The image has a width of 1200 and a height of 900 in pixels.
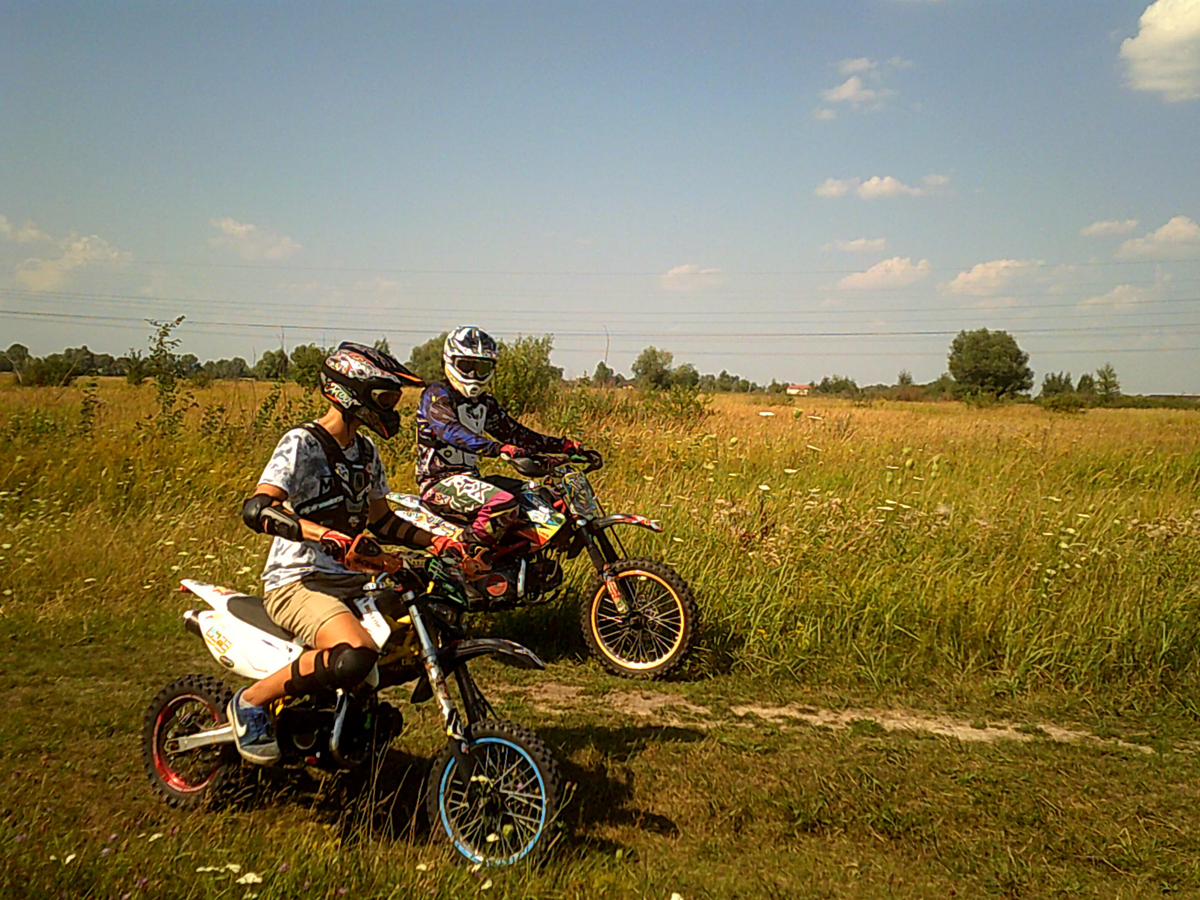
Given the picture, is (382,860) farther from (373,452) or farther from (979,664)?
(979,664)

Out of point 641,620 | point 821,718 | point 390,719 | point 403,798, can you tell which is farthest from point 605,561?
point 390,719

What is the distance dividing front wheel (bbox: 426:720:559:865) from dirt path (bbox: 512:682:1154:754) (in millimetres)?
2005

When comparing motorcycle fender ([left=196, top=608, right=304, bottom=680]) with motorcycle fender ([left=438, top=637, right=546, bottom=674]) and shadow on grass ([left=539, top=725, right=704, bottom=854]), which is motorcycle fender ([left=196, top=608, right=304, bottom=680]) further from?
shadow on grass ([left=539, top=725, right=704, bottom=854])

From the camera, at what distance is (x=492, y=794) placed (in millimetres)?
3580

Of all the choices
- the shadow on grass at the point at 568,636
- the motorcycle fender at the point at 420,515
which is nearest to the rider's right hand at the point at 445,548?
the motorcycle fender at the point at 420,515

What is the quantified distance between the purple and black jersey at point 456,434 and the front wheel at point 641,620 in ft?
3.37

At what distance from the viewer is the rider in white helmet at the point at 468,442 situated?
249 inches

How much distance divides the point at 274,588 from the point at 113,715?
6.97 feet

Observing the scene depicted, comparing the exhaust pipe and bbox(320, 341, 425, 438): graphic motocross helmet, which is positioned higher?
bbox(320, 341, 425, 438): graphic motocross helmet

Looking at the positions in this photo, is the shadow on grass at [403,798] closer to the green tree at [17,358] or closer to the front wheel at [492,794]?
the front wheel at [492,794]

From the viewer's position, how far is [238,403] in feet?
47.8

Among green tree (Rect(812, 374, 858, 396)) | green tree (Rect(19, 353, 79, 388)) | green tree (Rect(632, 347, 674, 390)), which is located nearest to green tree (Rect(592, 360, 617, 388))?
green tree (Rect(632, 347, 674, 390))

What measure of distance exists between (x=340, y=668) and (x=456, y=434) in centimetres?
298

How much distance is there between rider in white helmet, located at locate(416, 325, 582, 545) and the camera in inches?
249
